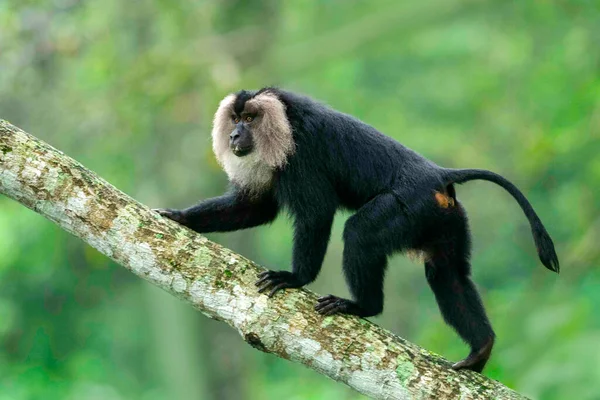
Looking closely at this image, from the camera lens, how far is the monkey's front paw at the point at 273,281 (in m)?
5.59

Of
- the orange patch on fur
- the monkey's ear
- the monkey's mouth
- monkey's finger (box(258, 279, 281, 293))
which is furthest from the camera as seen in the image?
the monkey's ear

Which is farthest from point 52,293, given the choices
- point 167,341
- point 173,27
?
point 173,27

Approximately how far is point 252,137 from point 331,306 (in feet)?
5.63

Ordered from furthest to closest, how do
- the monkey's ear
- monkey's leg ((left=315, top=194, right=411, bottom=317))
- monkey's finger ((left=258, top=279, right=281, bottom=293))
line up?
the monkey's ear < monkey's leg ((left=315, top=194, right=411, bottom=317)) < monkey's finger ((left=258, top=279, right=281, bottom=293))

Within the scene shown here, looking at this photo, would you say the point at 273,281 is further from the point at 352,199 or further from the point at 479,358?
the point at 479,358

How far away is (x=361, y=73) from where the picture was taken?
2311 centimetres

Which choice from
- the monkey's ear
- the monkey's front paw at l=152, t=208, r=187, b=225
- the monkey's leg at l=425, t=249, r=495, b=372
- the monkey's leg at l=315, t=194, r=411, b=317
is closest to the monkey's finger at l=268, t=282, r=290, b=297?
the monkey's leg at l=315, t=194, r=411, b=317

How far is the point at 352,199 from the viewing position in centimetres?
685

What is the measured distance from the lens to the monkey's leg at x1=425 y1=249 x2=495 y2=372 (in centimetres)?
662

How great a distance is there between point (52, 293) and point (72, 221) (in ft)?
51.2

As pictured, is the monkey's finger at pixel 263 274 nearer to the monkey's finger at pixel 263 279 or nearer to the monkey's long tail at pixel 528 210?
the monkey's finger at pixel 263 279

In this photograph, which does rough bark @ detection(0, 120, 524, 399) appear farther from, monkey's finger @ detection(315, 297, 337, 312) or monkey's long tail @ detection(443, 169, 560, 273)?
monkey's long tail @ detection(443, 169, 560, 273)

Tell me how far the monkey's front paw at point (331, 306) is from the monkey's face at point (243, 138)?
5.14 ft

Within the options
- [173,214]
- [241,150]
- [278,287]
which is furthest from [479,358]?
[173,214]
